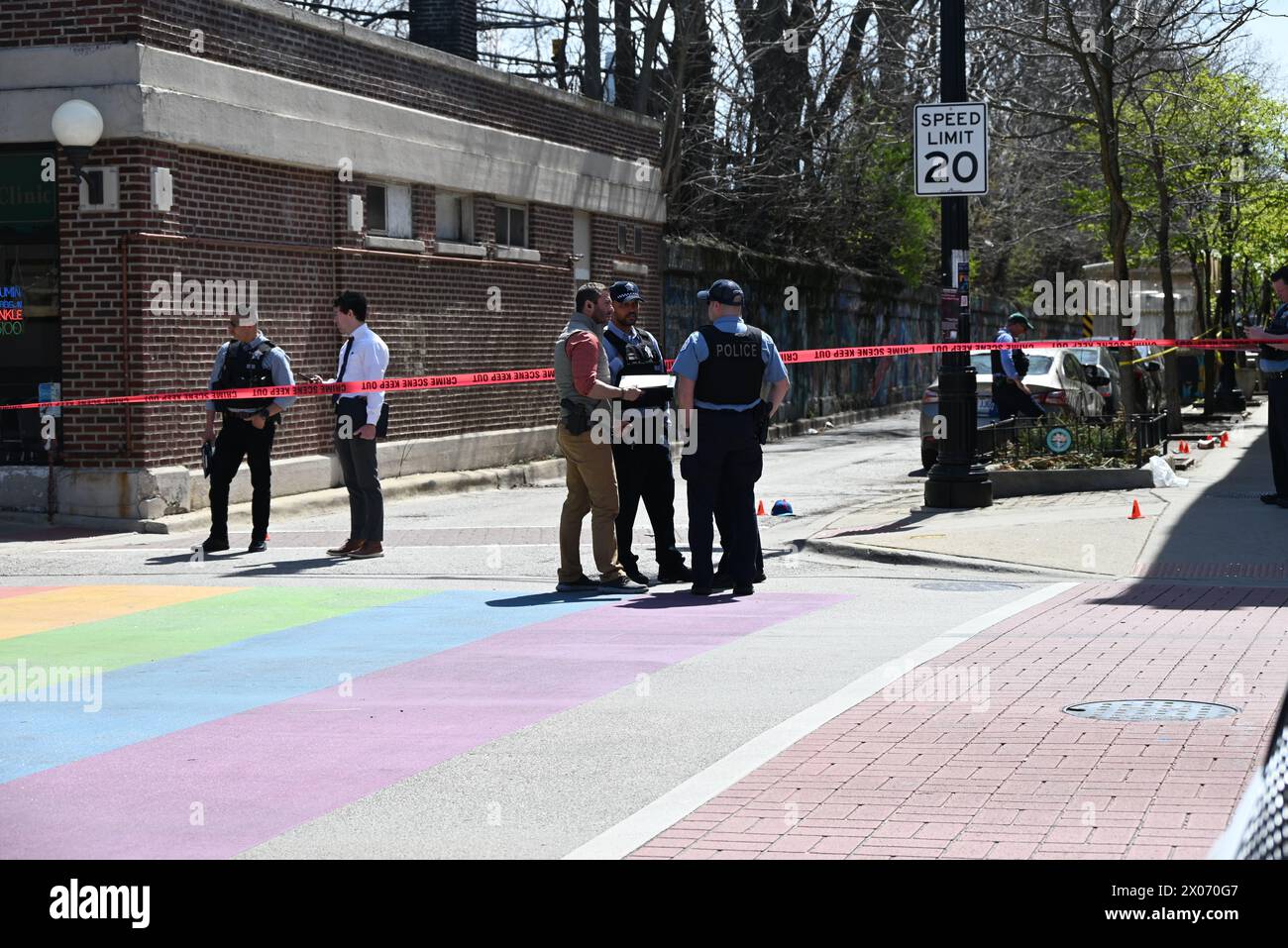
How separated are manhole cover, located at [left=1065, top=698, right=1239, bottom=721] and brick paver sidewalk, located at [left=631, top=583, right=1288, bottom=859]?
89mm

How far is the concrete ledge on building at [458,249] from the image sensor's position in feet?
69.1

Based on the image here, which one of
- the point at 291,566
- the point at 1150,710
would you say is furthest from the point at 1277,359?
the point at 291,566

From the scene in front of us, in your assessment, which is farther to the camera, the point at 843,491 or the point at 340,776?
the point at 843,491

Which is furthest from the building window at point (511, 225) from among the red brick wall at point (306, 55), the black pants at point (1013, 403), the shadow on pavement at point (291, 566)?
the shadow on pavement at point (291, 566)

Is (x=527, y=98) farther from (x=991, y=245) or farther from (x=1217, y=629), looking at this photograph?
(x=991, y=245)

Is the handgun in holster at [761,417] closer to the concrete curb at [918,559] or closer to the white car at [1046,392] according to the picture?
the concrete curb at [918,559]

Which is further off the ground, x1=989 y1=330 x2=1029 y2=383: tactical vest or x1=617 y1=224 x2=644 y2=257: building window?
x1=617 y1=224 x2=644 y2=257: building window

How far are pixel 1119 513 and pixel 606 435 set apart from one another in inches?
209

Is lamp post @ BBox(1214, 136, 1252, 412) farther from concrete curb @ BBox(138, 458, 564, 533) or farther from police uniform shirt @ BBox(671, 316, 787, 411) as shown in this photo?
police uniform shirt @ BBox(671, 316, 787, 411)

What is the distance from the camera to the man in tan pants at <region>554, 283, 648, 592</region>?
11.3 meters

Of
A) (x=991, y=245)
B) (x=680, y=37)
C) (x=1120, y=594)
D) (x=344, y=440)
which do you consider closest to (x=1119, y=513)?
(x=1120, y=594)

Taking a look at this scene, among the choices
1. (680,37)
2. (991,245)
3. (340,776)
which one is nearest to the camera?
(340,776)

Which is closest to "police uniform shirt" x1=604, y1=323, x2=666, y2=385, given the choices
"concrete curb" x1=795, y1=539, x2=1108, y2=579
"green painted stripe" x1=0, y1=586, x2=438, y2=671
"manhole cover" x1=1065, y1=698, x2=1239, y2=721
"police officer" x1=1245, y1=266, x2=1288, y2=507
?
"green painted stripe" x1=0, y1=586, x2=438, y2=671

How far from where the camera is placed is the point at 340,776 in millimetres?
6551
